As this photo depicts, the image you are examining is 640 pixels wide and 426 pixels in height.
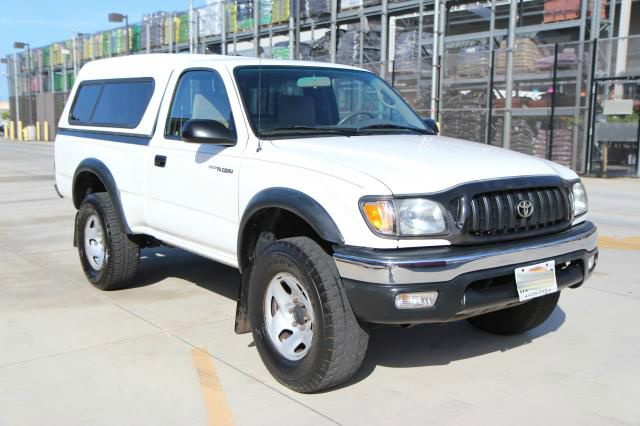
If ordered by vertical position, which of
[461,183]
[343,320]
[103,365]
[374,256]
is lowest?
[103,365]

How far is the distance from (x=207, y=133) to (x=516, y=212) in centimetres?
199

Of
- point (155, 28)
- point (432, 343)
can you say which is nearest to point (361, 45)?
point (155, 28)

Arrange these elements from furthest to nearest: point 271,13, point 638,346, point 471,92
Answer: point 271,13
point 471,92
point 638,346

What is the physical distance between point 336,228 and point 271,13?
2571 centimetres

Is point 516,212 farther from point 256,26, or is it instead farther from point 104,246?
point 256,26

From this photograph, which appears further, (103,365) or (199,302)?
(199,302)

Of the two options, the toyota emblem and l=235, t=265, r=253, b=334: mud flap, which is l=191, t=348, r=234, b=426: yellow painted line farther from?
the toyota emblem

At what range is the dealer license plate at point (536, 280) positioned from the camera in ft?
12.5

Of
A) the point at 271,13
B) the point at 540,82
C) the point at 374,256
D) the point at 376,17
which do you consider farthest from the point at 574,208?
the point at 271,13

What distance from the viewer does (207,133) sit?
4.39 meters

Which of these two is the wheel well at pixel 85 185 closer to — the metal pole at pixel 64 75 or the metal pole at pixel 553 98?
the metal pole at pixel 553 98

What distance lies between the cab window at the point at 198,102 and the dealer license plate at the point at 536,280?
82.8 inches

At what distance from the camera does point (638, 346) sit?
15.6ft

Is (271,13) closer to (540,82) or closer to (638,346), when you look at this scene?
(540,82)
